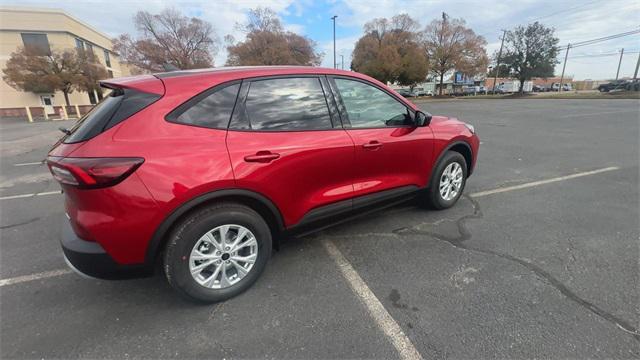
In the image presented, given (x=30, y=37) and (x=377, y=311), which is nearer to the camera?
(x=377, y=311)

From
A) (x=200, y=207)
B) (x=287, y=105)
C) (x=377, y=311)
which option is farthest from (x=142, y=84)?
(x=377, y=311)

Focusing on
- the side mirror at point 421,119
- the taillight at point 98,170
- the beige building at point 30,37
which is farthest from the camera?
the beige building at point 30,37

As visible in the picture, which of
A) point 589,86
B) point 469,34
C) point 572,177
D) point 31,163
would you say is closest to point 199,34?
point 469,34

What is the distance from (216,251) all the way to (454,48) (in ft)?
176

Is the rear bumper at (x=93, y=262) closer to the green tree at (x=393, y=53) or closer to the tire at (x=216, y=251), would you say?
the tire at (x=216, y=251)

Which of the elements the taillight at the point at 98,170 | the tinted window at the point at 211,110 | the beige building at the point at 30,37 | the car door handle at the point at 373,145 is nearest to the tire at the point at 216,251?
the taillight at the point at 98,170

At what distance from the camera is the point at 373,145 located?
9.80 ft

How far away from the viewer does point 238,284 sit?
2477mm

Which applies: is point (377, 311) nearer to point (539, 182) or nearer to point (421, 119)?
point (421, 119)

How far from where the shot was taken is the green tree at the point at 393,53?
46344mm

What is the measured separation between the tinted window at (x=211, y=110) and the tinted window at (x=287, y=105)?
14cm

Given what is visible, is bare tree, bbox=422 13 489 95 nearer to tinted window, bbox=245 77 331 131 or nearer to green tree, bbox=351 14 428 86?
green tree, bbox=351 14 428 86

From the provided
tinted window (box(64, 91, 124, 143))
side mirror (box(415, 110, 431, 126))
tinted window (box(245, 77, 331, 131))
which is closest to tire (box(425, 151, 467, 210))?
side mirror (box(415, 110, 431, 126))

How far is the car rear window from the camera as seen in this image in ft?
6.73
